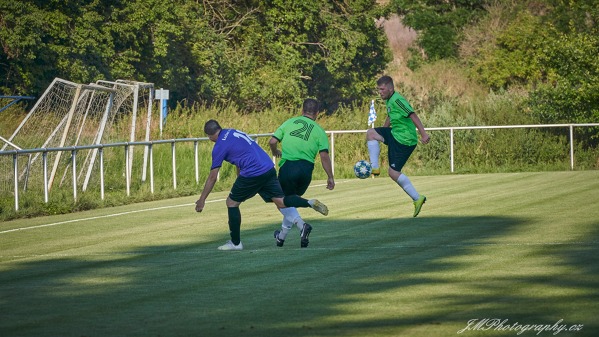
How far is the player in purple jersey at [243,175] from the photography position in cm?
1428

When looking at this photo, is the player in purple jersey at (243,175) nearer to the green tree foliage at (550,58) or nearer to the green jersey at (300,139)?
the green jersey at (300,139)

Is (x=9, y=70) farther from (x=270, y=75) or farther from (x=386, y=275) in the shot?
(x=386, y=275)

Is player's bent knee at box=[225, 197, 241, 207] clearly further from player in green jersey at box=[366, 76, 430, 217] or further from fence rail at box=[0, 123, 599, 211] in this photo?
fence rail at box=[0, 123, 599, 211]

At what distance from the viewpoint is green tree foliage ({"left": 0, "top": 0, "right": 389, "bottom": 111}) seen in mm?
45281

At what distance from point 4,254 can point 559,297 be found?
843 centimetres

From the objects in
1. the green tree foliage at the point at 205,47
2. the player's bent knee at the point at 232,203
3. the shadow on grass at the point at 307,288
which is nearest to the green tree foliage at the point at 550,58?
the green tree foliage at the point at 205,47

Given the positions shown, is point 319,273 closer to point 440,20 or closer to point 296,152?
point 296,152

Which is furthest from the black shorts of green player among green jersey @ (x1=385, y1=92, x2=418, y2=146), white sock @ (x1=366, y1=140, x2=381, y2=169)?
white sock @ (x1=366, y1=140, x2=381, y2=169)

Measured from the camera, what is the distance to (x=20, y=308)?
1066 cm

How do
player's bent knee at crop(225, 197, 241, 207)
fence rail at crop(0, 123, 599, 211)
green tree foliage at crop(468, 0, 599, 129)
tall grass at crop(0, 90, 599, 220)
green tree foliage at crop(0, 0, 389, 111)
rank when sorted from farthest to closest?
1. green tree foliage at crop(0, 0, 389, 111)
2. green tree foliage at crop(468, 0, 599, 129)
3. tall grass at crop(0, 90, 599, 220)
4. fence rail at crop(0, 123, 599, 211)
5. player's bent knee at crop(225, 197, 241, 207)

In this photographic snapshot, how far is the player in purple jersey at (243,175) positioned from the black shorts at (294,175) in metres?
0.35

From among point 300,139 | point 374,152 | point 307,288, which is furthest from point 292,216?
point 374,152

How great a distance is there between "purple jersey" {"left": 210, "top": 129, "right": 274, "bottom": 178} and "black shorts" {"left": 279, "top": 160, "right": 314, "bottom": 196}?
71cm

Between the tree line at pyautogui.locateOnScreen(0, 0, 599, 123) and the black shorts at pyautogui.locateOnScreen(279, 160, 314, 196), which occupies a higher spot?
the tree line at pyautogui.locateOnScreen(0, 0, 599, 123)
